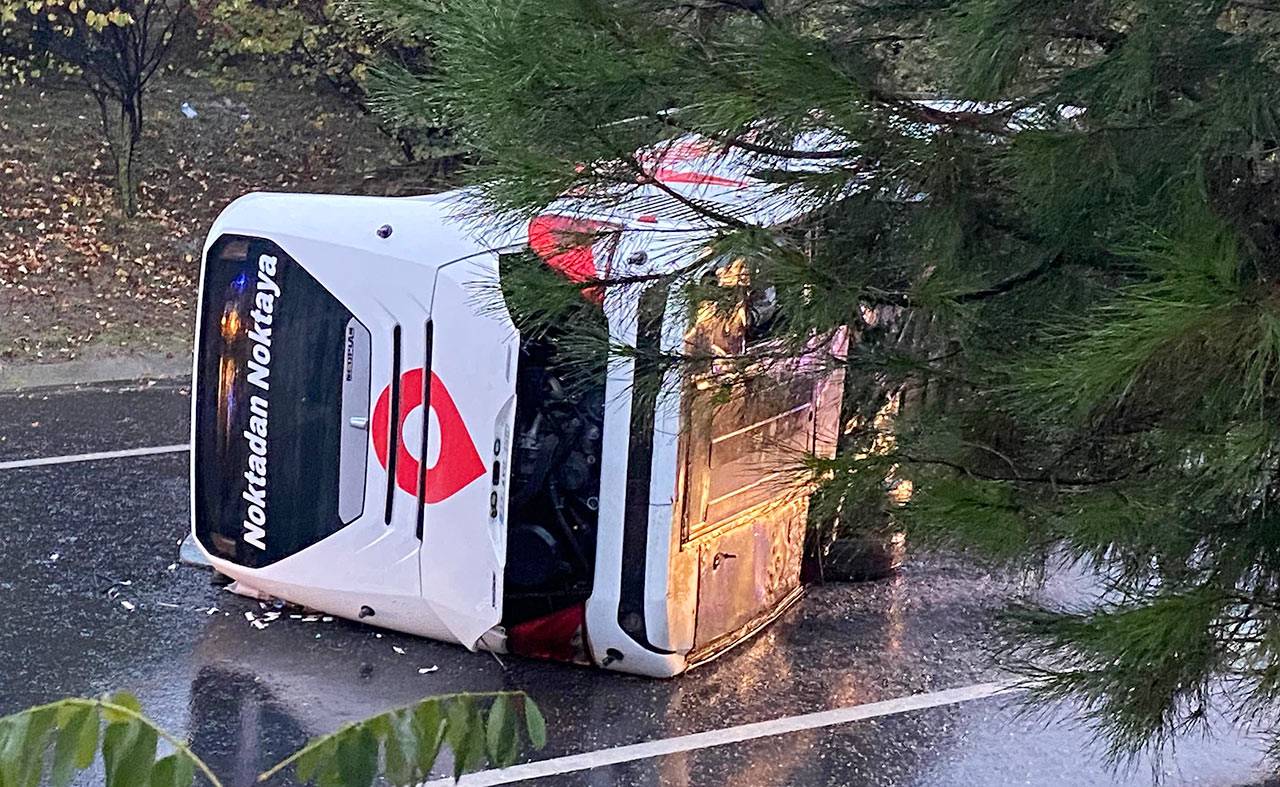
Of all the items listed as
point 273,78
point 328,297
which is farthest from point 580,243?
point 273,78

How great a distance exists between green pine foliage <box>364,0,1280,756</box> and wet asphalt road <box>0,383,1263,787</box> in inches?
84.2

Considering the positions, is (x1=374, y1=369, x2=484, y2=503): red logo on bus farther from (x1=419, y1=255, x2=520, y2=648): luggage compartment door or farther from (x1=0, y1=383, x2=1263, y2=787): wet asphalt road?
(x1=0, y1=383, x2=1263, y2=787): wet asphalt road

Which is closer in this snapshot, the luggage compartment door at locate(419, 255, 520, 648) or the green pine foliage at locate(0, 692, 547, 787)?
the green pine foliage at locate(0, 692, 547, 787)


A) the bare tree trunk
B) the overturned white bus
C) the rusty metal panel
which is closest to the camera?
the overturned white bus

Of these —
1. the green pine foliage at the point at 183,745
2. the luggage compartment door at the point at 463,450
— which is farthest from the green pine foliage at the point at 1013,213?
the luggage compartment door at the point at 463,450

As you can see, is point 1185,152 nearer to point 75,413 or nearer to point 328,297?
point 328,297

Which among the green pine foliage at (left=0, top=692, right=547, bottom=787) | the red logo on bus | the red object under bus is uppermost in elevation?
the red object under bus

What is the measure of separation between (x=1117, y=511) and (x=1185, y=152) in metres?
0.59

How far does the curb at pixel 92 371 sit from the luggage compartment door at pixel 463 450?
18.7 feet

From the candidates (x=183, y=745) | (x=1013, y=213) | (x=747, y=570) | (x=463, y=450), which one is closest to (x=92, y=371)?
(x=463, y=450)

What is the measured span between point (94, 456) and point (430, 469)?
148 inches

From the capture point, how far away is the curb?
10.4 metres

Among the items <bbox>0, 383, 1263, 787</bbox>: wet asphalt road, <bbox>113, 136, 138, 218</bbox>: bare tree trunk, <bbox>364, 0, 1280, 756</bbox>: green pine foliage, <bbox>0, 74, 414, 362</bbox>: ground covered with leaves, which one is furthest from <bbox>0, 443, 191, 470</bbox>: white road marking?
<bbox>364, 0, 1280, 756</bbox>: green pine foliage

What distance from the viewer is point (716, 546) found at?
5.75m
